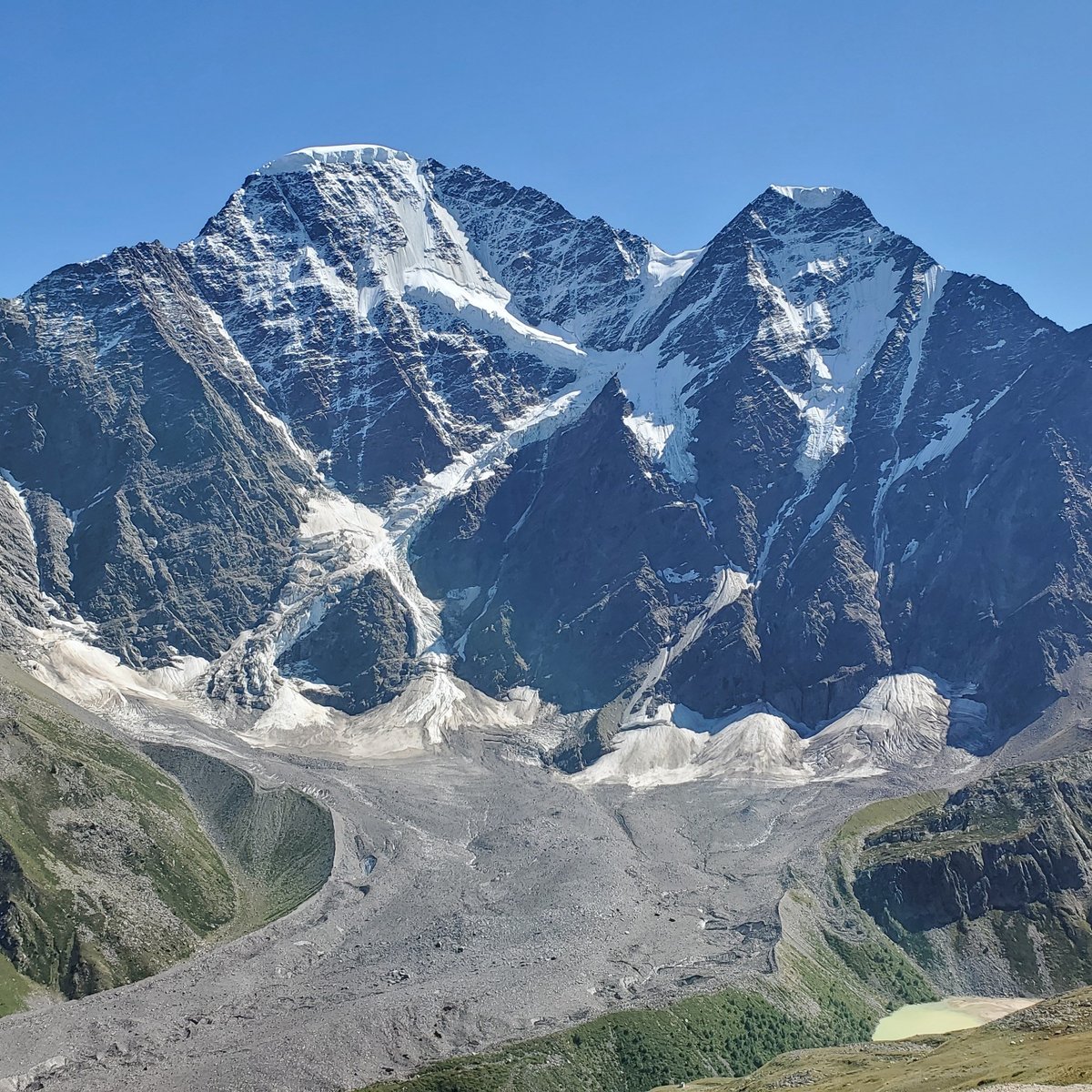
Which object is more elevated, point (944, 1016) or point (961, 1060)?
point (961, 1060)

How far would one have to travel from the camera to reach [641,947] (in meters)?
200

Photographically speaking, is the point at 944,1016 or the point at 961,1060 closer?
the point at 961,1060

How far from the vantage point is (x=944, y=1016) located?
19038 centimetres

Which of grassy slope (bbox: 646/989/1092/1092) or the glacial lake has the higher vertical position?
grassy slope (bbox: 646/989/1092/1092)

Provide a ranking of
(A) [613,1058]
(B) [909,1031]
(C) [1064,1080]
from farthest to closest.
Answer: (B) [909,1031], (A) [613,1058], (C) [1064,1080]

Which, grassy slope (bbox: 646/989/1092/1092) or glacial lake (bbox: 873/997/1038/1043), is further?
glacial lake (bbox: 873/997/1038/1043)

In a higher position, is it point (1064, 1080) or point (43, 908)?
point (43, 908)

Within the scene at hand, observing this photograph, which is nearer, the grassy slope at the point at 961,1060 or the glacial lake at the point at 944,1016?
the grassy slope at the point at 961,1060

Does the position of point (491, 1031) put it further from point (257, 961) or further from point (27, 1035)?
point (27, 1035)

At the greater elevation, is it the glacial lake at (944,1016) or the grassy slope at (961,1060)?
the grassy slope at (961,1060)

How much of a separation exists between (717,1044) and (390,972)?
53844 millimetres

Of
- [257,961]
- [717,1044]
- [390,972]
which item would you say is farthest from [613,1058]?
[257,961]

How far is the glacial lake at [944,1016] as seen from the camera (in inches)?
7254

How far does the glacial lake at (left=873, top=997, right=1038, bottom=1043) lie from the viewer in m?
184
